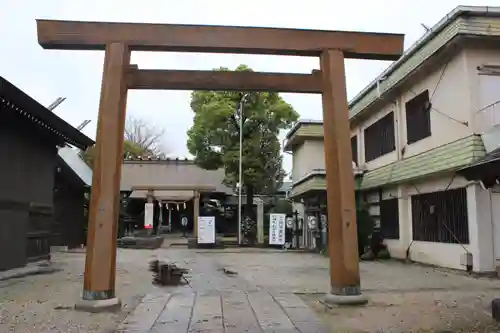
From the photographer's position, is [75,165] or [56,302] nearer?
[56,302]

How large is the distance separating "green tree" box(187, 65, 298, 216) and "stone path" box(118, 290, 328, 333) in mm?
18784

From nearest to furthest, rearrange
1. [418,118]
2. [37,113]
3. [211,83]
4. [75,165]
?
[211,83], [37,113], [418,118], [75,165]

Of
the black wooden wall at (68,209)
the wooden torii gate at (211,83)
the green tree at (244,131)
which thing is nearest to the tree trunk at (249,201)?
the green tree at (244,131)

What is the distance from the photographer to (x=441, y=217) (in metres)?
14.2

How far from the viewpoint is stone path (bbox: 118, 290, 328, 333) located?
21.3ft

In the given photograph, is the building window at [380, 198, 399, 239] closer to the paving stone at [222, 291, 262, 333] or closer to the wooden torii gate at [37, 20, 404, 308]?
the paving stone at [222, 291, 262, 333]

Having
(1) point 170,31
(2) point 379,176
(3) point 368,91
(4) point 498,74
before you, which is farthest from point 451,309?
(3) point 368,91

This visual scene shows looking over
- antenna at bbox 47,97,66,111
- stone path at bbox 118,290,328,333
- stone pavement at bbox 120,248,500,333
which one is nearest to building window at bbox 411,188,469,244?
stone pavement at bbox 120,248,500,333

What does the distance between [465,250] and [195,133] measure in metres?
18.5

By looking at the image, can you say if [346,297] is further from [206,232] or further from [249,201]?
[249,201]

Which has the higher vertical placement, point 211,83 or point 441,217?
point 211,83

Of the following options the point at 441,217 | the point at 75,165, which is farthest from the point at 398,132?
the point at 75,165

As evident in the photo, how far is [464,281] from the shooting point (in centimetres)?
1125

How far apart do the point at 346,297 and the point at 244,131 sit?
2094 centimetres
